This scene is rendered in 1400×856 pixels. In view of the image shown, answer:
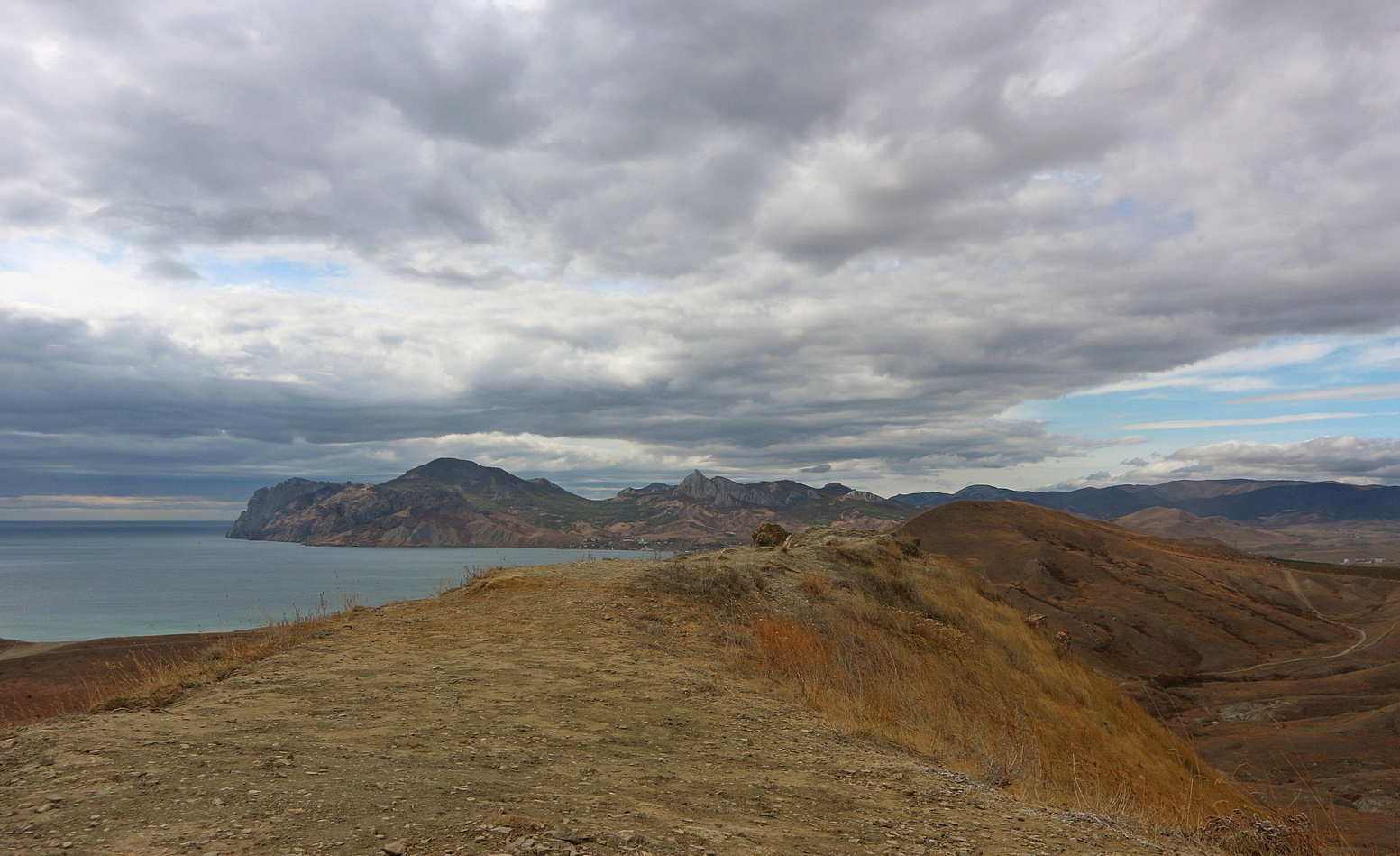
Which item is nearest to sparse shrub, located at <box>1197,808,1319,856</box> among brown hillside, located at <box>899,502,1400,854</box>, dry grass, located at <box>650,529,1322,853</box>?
dry grass, located at <box>650,529,1322,853</box>

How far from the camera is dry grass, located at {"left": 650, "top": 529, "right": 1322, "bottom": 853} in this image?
821cm

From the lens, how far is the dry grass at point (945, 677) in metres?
8.21

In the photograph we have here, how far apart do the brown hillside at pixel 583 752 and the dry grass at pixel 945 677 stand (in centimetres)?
9

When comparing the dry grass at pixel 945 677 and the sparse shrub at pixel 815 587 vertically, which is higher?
the sparse shrub at pixel 815 587

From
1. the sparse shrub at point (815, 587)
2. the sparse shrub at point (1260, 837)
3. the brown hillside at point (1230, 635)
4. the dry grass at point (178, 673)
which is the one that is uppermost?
the dry grass at point (178, 673)

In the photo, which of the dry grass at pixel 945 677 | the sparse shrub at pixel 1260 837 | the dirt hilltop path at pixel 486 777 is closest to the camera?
the dirt hilltop path at pixel 486 777

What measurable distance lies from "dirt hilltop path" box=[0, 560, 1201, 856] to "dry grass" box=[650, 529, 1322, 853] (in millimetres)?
1278

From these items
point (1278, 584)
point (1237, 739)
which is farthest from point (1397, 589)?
point (1237, 739)

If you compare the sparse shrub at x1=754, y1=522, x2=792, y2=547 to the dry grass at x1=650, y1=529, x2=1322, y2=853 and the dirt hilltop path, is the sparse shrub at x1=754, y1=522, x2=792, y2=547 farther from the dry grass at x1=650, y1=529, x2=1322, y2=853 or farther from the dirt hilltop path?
the dirt hilltop path

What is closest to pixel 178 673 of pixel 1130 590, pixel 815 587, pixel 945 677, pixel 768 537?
pixel 945 677

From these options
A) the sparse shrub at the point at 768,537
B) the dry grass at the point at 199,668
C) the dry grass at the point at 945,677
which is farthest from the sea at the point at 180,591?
the dry grass at the point at 199,668

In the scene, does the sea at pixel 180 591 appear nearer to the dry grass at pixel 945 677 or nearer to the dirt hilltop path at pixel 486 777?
the dry grass at pixel 945 677

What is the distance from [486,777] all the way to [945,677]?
10.3 meters

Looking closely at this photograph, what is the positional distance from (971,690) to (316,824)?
38.9 feet
